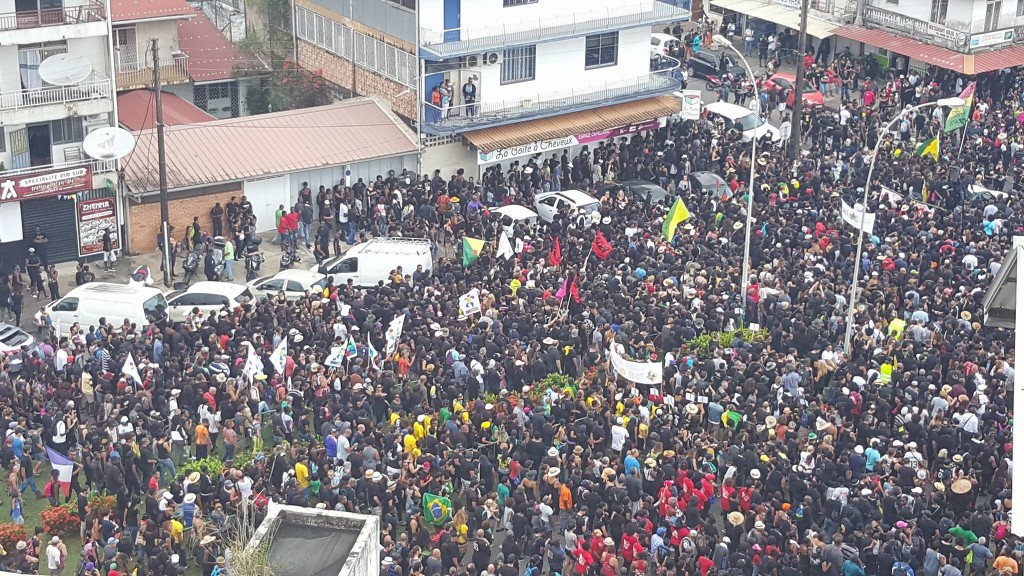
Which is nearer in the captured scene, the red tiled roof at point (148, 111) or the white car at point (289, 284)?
the white car at point (289, 284)

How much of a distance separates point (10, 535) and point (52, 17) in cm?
1665

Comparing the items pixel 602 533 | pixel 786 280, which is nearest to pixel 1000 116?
pixel 786 280

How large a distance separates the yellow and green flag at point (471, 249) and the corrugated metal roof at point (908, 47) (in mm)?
22683

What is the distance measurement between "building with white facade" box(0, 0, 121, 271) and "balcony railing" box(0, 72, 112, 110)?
2 centimetres

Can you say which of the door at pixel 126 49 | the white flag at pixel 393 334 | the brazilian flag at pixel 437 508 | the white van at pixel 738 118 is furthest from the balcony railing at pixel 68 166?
the white van at pixel 738 118

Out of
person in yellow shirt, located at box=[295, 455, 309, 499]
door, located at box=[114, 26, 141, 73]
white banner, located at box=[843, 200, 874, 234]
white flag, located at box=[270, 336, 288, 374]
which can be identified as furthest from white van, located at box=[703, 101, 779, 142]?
person in yellow shirt, located at box=[295, 455, 309, 499]

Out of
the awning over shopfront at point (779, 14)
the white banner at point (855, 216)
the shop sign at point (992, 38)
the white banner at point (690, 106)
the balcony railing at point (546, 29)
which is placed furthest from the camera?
the awning over shopfront at point (779, 14)

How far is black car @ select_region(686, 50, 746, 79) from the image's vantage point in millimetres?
57000

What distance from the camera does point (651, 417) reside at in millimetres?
29266

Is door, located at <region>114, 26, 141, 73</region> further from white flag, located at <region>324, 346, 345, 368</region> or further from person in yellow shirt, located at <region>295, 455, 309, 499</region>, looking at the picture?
person in yellow shirt, located at <region>295, 455, 309, 499</region>

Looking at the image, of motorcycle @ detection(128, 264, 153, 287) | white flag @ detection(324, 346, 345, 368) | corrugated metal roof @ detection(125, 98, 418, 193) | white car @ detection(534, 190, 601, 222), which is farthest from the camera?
white car @ detection(534, 190, 601, 222)

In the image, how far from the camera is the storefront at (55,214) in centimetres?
3838

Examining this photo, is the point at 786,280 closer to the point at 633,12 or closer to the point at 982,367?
the point at 982,367

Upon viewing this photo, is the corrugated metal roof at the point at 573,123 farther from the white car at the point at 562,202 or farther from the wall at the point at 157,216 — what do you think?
the wall at the point at 157,216
